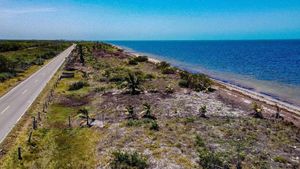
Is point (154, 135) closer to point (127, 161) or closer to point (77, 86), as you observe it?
point (127, 161)

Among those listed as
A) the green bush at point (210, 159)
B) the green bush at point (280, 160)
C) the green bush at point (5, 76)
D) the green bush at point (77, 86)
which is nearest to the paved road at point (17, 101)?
the green bush at point (5, 76)

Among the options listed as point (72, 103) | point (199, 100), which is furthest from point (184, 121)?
point (72, 103)

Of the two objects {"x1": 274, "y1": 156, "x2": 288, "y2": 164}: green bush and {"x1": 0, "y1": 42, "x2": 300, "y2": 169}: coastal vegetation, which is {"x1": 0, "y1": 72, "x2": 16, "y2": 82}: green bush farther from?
{"x1": 274, "y1": 156, "x2": 288, "y2": 164}: green bush

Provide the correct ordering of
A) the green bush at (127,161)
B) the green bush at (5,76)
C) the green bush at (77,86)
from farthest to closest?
1. the green bush at (5,76)
2. the green bush at (77,86)
3. the green bush at (127,161)

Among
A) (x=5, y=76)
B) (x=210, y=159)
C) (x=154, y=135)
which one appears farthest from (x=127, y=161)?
(x=5, y=76)

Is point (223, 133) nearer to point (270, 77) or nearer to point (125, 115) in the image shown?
point (125, 115)

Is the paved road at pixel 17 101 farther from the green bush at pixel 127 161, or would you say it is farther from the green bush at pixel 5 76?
the green bush at pixel 127 161

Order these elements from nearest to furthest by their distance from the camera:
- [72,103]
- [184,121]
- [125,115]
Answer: [184,121] < [125,115] < [72,103]
